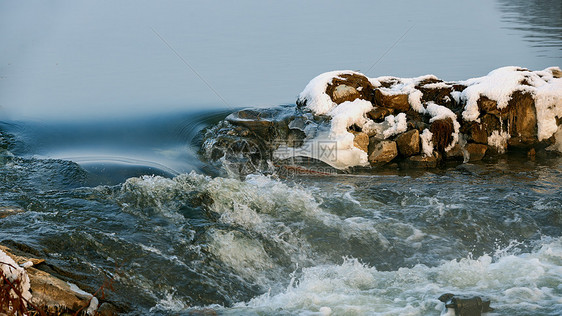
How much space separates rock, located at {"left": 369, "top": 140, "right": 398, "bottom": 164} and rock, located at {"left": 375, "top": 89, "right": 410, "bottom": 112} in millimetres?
748

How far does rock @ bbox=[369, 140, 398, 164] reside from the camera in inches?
307

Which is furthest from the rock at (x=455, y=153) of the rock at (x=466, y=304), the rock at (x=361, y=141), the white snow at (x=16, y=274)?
the white snow at (x=16, y=274)

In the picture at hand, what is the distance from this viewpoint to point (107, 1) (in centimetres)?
2472

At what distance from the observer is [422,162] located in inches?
307

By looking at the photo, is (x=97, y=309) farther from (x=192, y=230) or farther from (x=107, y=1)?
(x=107, y=1)

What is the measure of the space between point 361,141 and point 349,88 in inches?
43.1

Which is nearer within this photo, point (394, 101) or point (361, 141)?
point (361, 141)

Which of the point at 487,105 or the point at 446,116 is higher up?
the point at 487,105

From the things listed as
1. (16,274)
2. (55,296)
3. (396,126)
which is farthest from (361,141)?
(16,274)

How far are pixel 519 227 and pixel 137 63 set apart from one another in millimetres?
11604

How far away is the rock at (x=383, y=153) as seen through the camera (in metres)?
7.80

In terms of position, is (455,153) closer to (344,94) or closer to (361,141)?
(361,141)

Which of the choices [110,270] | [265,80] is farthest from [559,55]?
[110,270]

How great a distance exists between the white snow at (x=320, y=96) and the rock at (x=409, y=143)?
1.27 metres
